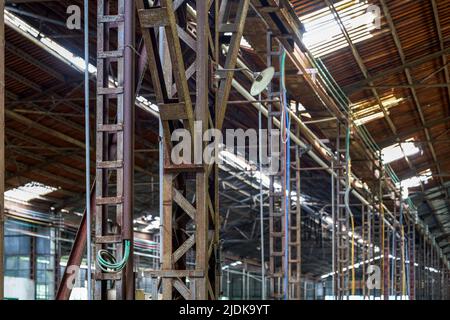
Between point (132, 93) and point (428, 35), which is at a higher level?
point (428, 35)

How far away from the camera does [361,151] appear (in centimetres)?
2555

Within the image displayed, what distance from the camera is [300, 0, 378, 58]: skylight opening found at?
18.7 metres

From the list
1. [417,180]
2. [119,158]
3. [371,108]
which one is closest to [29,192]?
[371,108]

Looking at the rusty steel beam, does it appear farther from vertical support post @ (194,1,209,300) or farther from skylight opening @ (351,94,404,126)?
skylight opening @ (351,94,404,126)

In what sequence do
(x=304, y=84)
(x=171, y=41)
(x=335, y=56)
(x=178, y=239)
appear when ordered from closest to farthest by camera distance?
(x=171, y=41) → (x=178, y=239) → (x=304, y=84) → (x=335, y=56)

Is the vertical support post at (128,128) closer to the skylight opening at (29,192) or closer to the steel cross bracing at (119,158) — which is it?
the steel cross bracing at (119,158)

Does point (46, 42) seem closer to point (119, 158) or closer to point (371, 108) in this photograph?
point (119, 158)

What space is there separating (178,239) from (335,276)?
1364 centimetres

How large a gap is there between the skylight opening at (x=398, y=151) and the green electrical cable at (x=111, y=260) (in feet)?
83.7

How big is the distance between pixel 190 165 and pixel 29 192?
25.4m
